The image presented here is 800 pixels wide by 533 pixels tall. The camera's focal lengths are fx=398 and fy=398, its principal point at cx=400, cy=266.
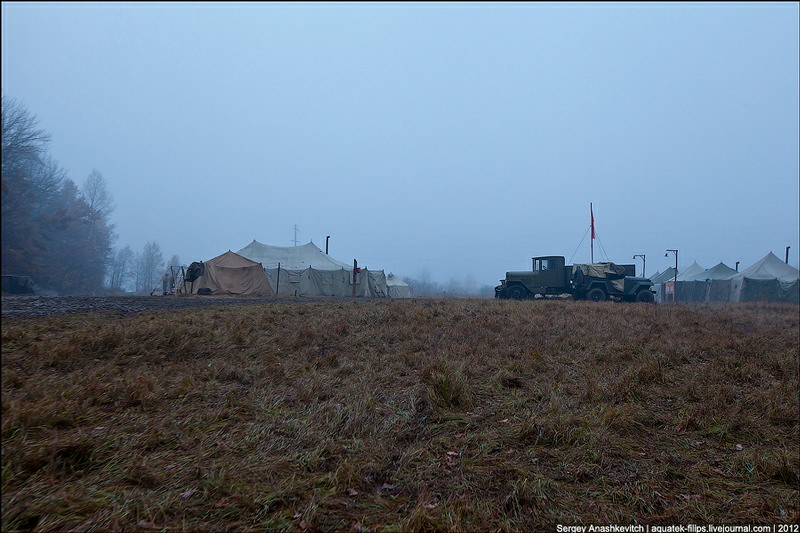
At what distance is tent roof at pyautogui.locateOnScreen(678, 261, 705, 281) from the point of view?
36969 mm

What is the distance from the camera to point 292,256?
2548 cm

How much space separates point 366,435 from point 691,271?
44401 millimetres

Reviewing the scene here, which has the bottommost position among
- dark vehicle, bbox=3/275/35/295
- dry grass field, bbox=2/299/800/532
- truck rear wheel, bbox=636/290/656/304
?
dry grass field, bbox=2/299/800/532

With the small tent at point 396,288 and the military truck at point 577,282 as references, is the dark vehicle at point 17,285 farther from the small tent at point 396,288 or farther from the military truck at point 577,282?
the small tent at point 396,288

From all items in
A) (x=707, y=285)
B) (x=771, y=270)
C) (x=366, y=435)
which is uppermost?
(x=771, y=270)

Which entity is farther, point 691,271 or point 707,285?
point 691,271

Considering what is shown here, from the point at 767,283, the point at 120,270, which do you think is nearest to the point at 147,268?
the point at 120,270

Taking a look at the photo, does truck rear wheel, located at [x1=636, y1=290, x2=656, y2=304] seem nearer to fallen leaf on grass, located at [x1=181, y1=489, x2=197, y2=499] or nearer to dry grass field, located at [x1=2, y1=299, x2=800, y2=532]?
dry grass field, located at [x1=2, y1=299, x2=800, y2=532]

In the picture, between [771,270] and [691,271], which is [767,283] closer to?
[771,270]

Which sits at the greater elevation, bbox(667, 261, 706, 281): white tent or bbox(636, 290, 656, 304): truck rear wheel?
bbox(667, 261, 706, 281): white tent

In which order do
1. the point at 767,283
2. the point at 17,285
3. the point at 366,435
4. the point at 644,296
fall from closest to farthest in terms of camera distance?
1. the point at 17,285
2. the point at 366,435
3. the point at 644,296
4. the point at 767,283

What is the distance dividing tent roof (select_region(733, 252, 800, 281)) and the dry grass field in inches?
1106

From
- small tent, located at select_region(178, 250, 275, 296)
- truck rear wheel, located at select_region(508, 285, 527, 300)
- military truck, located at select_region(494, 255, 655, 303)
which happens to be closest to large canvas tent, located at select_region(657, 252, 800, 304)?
military truck, located at select_region(494, 255, 655, 303)

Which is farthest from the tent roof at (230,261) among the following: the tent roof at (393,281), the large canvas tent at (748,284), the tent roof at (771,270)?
the tent roof at (771,270)
